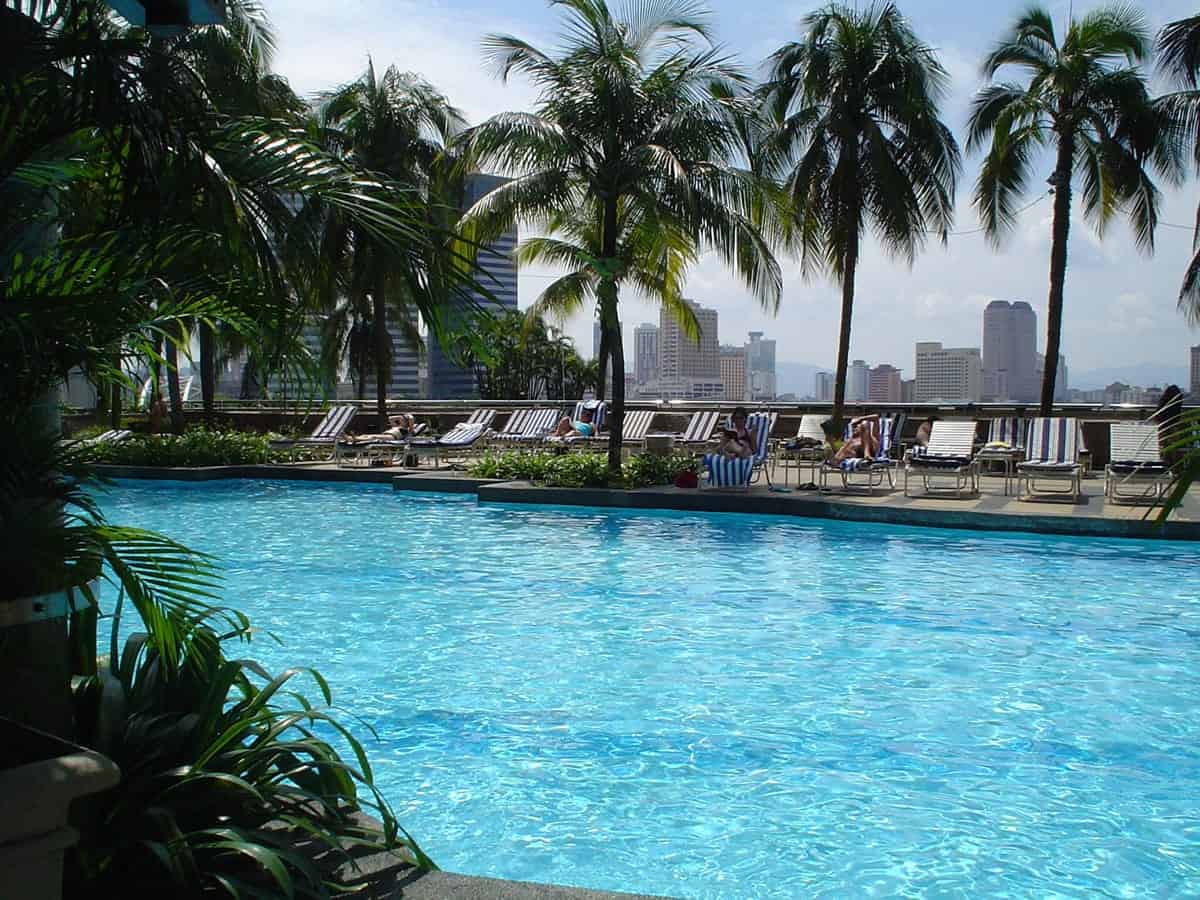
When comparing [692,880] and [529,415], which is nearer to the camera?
[692,880]

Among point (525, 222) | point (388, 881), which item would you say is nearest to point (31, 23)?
point (388, 881)

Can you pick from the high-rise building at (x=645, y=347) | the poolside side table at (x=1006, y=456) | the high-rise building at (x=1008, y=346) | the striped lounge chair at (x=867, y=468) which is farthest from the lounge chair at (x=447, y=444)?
the high-rise building at (x=645, y=347)

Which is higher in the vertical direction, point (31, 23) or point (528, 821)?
point (31, 23)

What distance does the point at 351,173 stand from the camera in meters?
2.91

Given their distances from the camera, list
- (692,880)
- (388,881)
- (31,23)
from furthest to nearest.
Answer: (692,880)
(388,881)
(31,23)

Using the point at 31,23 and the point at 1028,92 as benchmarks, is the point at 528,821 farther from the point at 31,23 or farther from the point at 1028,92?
the point at 1028,92

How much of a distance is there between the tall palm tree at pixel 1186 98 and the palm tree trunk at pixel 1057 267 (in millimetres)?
1545

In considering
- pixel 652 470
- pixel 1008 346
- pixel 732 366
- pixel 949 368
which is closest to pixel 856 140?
pixel 652 470

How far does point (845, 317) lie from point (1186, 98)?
19.9ft

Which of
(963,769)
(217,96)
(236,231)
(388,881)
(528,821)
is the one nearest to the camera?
(388,881)

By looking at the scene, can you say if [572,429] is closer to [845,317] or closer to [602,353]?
[602,353]

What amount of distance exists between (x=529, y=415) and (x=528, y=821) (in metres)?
15.9

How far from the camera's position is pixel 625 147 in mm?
14867

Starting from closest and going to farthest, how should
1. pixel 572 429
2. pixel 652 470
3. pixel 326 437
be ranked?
pixel 652 470 → pixel 326 437 → pixel 572 429
